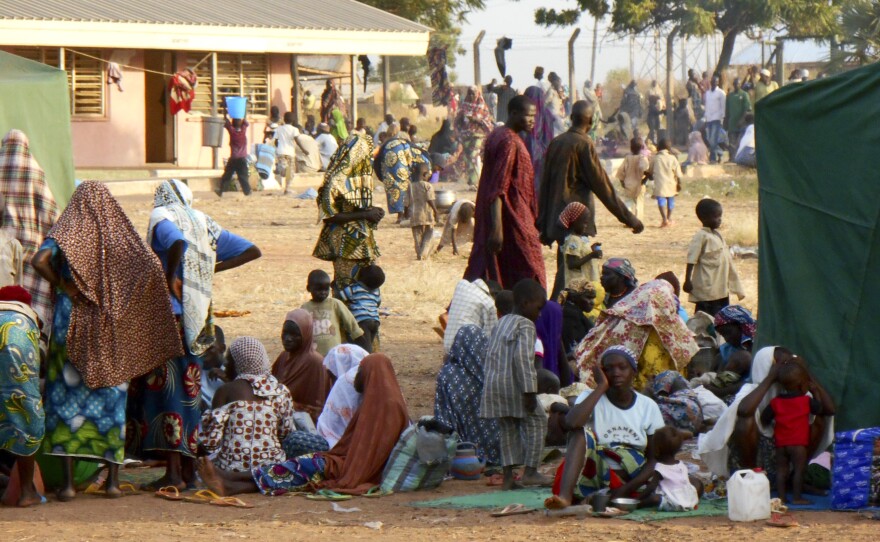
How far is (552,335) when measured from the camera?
8.23 meters

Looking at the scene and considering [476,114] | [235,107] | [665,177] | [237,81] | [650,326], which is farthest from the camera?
[237,81]

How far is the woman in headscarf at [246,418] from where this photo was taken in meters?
6.88

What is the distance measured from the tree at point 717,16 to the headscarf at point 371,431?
95.7 ft

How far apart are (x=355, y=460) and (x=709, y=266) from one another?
3540 mm

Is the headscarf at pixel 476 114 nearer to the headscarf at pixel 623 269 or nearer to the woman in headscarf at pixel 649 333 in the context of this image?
the headscarf at pixel 623 269

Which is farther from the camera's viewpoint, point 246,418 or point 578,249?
point 578,249

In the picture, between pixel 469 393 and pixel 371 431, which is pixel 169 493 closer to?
pixel 371 431

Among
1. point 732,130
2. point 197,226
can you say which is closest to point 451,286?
point 197,226

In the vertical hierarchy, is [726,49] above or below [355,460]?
above

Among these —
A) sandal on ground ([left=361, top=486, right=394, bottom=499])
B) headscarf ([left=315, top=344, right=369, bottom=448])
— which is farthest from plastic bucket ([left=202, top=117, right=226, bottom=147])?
sandal on ground ([left=361, top=486, right=394, bottom=499])

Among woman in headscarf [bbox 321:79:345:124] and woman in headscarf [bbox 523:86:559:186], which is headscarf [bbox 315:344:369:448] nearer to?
woman in headscarf [bbox 523:86:559:186]

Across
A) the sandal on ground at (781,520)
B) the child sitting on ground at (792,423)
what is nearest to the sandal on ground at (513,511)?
the sandal on ground at (781,520)

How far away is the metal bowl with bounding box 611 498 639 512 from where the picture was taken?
20.0 feet

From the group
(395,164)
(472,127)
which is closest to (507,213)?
(395,164)
